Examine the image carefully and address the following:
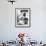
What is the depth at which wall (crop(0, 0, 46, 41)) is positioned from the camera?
5406 mm

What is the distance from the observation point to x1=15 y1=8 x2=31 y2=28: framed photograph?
213 inches

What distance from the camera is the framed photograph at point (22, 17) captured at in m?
5.42

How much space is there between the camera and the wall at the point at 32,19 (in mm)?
5406

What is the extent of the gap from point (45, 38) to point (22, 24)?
108 centimetres

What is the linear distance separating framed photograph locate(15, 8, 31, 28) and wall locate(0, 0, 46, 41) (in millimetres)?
120

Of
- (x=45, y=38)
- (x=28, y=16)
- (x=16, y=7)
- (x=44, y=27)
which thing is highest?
(x=16, y=7)

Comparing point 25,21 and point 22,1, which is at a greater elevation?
point 22,1

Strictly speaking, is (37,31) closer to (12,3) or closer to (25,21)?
(25,21)

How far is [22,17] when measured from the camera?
5461mm

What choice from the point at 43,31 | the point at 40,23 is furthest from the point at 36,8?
the point at 43,31

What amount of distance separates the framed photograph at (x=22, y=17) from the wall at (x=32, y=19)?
0.12 m

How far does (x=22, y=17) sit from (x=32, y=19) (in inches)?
16.2

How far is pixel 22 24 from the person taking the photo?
5.46m

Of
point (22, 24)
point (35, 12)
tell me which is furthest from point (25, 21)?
point (35, 12)
